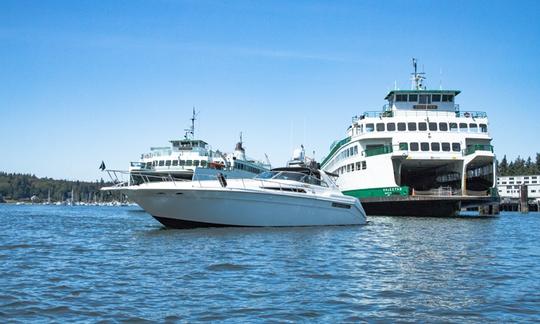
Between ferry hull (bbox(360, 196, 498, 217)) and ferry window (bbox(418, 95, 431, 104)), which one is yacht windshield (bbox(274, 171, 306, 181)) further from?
ferry window (bbox(418, 95, 431, 104))

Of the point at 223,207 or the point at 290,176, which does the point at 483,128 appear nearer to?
the point at 290,176

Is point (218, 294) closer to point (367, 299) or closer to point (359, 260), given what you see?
point (367, 299)

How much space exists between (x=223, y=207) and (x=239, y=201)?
26.4 inches

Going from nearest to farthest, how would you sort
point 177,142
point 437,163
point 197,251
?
point 197,251, point 437,163, point 177,142

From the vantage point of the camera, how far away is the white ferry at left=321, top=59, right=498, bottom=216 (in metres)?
34.0

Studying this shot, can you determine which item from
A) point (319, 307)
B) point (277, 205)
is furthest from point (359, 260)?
point (277, 205)

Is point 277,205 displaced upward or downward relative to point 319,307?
upward

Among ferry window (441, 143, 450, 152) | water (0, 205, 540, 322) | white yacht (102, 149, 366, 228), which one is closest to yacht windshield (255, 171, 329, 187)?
white yacht (102, 149, 366, 228)

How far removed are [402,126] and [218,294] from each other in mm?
30245

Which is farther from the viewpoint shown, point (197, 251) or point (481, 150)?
point (481, 150)

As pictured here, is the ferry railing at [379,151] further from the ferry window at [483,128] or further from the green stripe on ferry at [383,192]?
the ferry window at [483,128]

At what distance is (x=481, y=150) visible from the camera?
1347 inches

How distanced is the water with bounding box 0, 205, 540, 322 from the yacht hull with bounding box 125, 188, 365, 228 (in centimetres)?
314

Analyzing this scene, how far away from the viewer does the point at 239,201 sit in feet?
67.9
